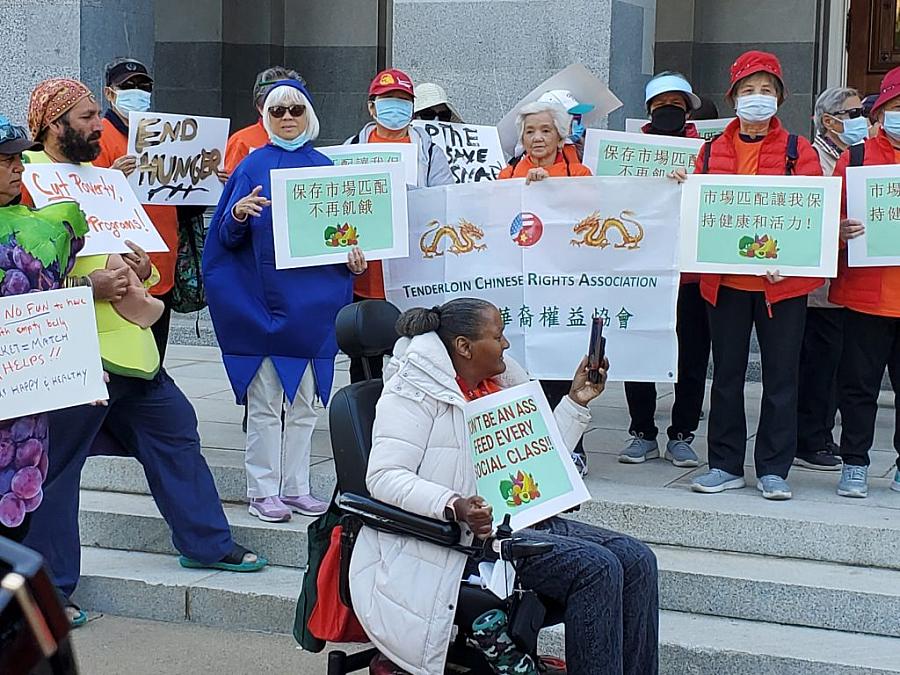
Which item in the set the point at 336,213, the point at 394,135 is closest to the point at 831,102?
the point at 394,135

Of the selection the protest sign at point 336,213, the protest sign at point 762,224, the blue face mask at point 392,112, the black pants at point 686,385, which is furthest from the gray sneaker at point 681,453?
the blue face mask at point 392,112

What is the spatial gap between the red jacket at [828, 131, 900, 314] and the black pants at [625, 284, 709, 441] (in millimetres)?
965

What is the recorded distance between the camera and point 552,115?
6.26 m

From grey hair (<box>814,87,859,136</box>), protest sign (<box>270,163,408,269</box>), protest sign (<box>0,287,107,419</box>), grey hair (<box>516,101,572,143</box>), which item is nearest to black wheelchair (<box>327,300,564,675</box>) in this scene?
protest sign (<box>0,287,107,419</box>)

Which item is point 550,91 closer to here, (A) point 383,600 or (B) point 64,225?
(B) point 64,225

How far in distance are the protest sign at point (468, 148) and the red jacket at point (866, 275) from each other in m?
1.76

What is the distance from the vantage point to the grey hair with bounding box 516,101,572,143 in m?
6.27

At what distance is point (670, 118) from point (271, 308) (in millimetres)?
2302

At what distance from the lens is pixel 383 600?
418 centimetres

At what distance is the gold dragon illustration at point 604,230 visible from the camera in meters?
6.25

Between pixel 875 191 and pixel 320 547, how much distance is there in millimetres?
2930

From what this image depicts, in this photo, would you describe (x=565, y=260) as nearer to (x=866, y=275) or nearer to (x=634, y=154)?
(x=634, y=154)

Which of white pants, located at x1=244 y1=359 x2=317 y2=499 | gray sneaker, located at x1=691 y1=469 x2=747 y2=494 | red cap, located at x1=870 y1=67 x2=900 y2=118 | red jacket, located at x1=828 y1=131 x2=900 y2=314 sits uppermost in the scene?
red cap, located at x1=870 y1=67 x2=900 y2=118

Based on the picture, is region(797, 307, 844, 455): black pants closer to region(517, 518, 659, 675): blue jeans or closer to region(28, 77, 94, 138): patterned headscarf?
region(517, 518, 659, 675): blue jeans
